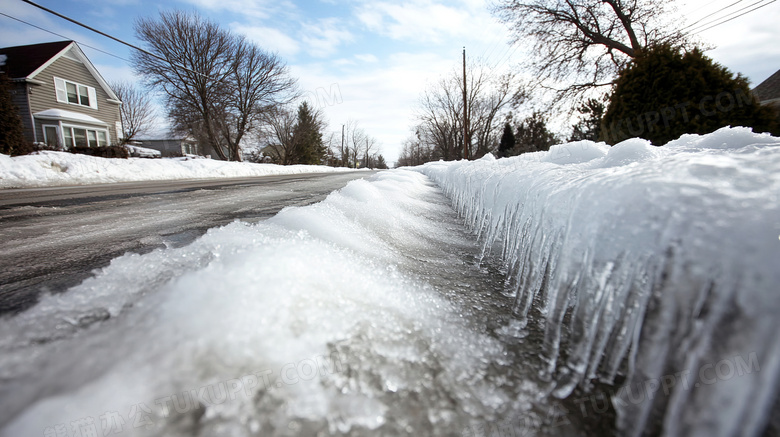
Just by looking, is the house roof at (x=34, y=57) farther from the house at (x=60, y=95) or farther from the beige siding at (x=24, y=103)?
the beige siding at (x=24, y=103)

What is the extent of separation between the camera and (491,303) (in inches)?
44.5

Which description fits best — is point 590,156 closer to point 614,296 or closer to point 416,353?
point 614,296

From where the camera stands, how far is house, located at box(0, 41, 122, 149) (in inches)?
560

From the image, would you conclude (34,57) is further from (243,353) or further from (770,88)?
(770,88)

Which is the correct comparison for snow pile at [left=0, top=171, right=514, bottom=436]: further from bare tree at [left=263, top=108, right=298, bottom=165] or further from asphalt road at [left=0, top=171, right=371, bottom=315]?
bare tree at [left=263, top=108, right=298, bottom=165]

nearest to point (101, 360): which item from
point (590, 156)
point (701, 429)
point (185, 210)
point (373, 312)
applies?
point (373, 312)

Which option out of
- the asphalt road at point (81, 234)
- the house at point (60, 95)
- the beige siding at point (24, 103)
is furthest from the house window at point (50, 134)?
the asphalt road at point (81, 234)

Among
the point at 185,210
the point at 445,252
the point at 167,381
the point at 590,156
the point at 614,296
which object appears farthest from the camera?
the point at 185,210

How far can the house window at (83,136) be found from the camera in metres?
15.3

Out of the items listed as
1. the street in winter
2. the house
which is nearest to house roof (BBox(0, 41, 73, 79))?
the house

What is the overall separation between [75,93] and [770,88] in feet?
116

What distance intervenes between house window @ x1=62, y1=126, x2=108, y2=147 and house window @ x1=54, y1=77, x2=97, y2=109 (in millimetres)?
1550

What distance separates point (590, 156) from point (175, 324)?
2578 mm

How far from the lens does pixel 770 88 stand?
14.1m
